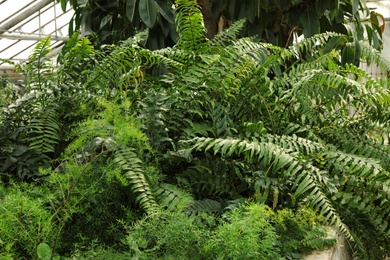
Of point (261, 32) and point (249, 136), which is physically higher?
point (261, 32)

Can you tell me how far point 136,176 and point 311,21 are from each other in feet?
9.03

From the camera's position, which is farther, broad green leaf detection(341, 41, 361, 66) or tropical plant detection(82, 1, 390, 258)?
broad green leaf detection(341, 41, 361, 66)

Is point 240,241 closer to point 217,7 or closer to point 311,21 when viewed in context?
point 217,7

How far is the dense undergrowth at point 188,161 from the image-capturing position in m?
1.80

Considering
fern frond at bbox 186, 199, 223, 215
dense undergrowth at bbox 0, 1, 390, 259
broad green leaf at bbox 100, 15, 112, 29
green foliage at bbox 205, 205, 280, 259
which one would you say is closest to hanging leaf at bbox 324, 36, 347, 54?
dense undergrowth at bbox 0, 1, 390, 259

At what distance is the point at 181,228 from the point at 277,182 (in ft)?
2.33

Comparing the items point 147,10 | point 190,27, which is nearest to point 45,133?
point 190,27

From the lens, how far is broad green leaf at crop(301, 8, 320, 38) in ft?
14.1

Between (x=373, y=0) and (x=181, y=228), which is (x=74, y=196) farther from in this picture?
(x=373, y=0)

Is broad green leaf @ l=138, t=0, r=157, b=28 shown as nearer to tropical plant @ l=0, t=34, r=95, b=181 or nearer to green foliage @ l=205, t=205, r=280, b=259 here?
tropical plant @ l=0, t=34, r=95, b=181

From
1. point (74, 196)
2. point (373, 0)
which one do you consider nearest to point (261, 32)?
point (74, 196)

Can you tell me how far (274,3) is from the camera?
4.37 m

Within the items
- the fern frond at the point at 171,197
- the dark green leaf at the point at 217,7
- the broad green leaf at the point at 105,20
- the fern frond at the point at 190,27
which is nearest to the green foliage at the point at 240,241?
the fern frond at the point at 171,197

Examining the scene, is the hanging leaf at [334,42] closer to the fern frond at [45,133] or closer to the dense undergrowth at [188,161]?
the dense undergrowth at [188,161]
